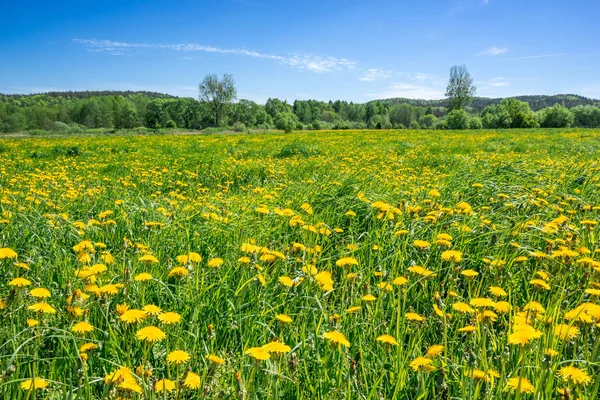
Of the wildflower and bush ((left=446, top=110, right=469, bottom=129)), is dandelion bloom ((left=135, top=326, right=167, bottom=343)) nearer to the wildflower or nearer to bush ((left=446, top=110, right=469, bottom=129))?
the wildflower

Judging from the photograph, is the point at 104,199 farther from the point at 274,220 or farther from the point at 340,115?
the point at 340,115

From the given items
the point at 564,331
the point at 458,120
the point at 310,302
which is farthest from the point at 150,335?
the point at 458,120

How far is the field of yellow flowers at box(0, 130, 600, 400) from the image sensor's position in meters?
1.37

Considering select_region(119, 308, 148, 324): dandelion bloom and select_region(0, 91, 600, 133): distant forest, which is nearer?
select_region(119, 308, 148, 324): dandelion bloom

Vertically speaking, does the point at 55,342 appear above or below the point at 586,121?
below

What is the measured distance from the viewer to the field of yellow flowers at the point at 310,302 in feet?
4.49

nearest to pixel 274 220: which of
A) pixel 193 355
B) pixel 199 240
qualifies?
pixel 199 240

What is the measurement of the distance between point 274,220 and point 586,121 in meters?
115

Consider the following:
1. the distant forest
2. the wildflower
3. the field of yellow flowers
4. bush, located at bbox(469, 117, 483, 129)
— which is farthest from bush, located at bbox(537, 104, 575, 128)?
the wildflower

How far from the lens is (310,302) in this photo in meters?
2.12

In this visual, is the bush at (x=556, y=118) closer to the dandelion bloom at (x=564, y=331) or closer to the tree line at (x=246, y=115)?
the tree line at (x=246, y=115)

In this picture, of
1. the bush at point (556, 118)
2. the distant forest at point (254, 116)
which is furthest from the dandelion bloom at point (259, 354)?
the bush at point (556, 118)

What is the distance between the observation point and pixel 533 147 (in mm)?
13453

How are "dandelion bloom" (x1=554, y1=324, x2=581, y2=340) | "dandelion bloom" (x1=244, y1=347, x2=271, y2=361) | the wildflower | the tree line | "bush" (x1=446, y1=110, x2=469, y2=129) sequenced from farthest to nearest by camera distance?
1. the tree line
2. "bush" (x1=446, y1=110, x2=469, y2=129)
3. the wildflower
4. "dandelion bloom" (x1=554, y1=324, x2=581, y2=340)
5. "dandelion bloom" (x1=244, y1=347, x2=271, y2=361)
